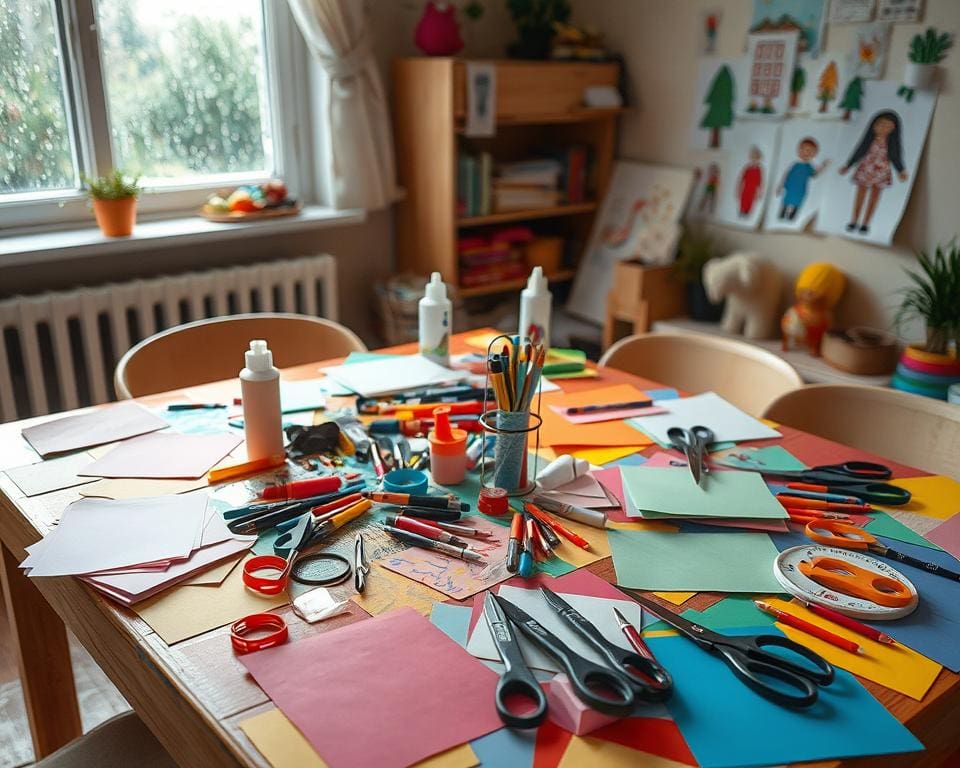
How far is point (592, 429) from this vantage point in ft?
4.74

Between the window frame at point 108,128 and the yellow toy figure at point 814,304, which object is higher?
the window frame at point 108,128

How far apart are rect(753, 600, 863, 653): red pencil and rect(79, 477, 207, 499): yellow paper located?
0.78 meters

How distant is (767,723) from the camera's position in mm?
792

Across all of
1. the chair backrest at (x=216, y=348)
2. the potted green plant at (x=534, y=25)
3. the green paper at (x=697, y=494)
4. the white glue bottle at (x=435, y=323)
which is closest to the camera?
the green paper at (x=697, y=494)

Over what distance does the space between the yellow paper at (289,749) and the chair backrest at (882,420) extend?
1082 mm

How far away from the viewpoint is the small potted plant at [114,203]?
235cm

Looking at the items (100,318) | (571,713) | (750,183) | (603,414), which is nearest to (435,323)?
(603,414)

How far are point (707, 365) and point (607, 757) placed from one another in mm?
1322

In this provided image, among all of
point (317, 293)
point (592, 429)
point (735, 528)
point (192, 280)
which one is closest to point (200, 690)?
point (735, 528)

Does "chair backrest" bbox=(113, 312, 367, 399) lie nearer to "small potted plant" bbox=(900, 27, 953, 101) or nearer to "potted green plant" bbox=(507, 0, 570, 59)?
"potted green plant" bbox=(507, 0, 570, 59)

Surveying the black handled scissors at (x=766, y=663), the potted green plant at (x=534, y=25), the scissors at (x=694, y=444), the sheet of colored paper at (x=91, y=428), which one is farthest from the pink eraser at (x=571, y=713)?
the potted green plant at (x=534, y=25)

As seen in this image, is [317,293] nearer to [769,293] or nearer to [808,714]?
[769,293]

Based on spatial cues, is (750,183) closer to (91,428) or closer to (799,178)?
(799,178)

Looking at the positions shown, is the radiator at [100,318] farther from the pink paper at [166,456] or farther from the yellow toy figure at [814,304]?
the yellow toy figure at [814,304]
